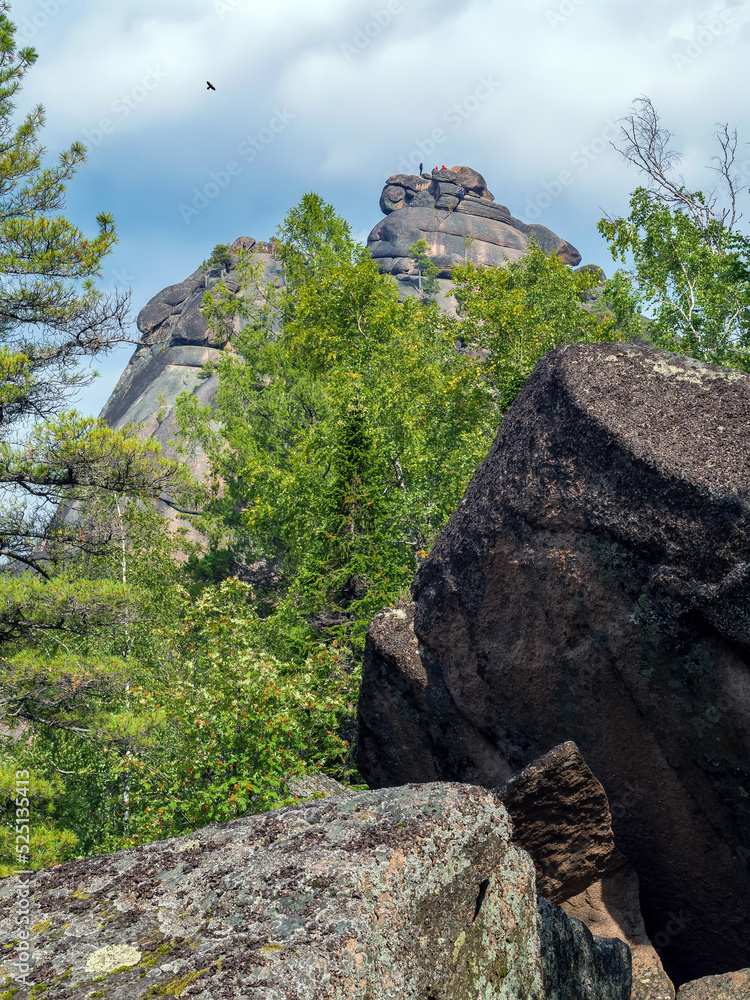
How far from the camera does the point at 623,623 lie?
7.23 metres

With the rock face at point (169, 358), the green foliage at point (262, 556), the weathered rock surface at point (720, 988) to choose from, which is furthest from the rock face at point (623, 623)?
the rock face at point (169, 358)

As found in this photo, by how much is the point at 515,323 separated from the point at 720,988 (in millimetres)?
23905

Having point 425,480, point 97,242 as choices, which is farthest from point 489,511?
point 425,480

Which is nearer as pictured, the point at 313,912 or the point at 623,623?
the point at 313,912

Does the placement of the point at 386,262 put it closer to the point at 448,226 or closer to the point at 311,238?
the point at 448,226

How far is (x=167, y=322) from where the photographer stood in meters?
76.1

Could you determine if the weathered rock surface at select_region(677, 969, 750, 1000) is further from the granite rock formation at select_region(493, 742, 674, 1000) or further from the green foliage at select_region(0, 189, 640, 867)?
the green foliage at select_region(0, 189, 640, 867)

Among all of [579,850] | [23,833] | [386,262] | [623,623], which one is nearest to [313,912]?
[623,623]

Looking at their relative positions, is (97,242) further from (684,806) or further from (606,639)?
(684,806)

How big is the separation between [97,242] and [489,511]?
10.5m

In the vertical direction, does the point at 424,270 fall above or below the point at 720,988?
above

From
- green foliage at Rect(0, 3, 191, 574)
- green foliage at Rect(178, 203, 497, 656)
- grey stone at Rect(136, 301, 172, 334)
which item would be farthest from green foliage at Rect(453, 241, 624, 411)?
grey stone at Rect(136, 301, 172, 334)

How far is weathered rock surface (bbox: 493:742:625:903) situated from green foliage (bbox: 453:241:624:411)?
61.7 ft

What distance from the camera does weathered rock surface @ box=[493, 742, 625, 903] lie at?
6.98 meters
